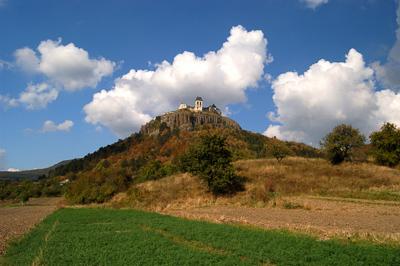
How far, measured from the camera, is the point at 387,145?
68.5m

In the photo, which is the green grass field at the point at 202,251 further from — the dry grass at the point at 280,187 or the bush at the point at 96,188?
the bush at the point at 96,188

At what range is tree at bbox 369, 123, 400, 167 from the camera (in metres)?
66.9

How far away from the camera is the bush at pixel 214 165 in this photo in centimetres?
5575

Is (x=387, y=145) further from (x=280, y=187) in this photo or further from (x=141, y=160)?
(x=141, y=160)

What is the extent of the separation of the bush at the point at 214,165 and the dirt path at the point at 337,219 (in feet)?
36.3

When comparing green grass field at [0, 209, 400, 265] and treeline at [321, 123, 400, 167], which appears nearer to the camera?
green grass field at [0, 209, 400, 265]

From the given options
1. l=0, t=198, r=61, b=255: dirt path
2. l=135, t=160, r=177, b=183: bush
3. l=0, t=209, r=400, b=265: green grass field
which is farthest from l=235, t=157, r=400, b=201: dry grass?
l=0, t=209, r=400, b=265: green grass field

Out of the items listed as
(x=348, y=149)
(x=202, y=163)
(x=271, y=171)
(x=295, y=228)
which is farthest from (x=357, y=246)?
(x=348, y=149)

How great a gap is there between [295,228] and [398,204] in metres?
20.0

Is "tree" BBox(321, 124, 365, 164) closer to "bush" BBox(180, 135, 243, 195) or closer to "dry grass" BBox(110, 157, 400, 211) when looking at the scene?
"dry grass" BBox(110, 157, 400, 211)

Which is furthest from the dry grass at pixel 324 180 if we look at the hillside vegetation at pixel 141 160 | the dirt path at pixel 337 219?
the hillside vegetation at pixel 141 160

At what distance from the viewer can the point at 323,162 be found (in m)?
71.6

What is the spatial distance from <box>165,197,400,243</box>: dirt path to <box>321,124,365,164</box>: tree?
2494 centimetres

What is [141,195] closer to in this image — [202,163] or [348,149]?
[202,163]
